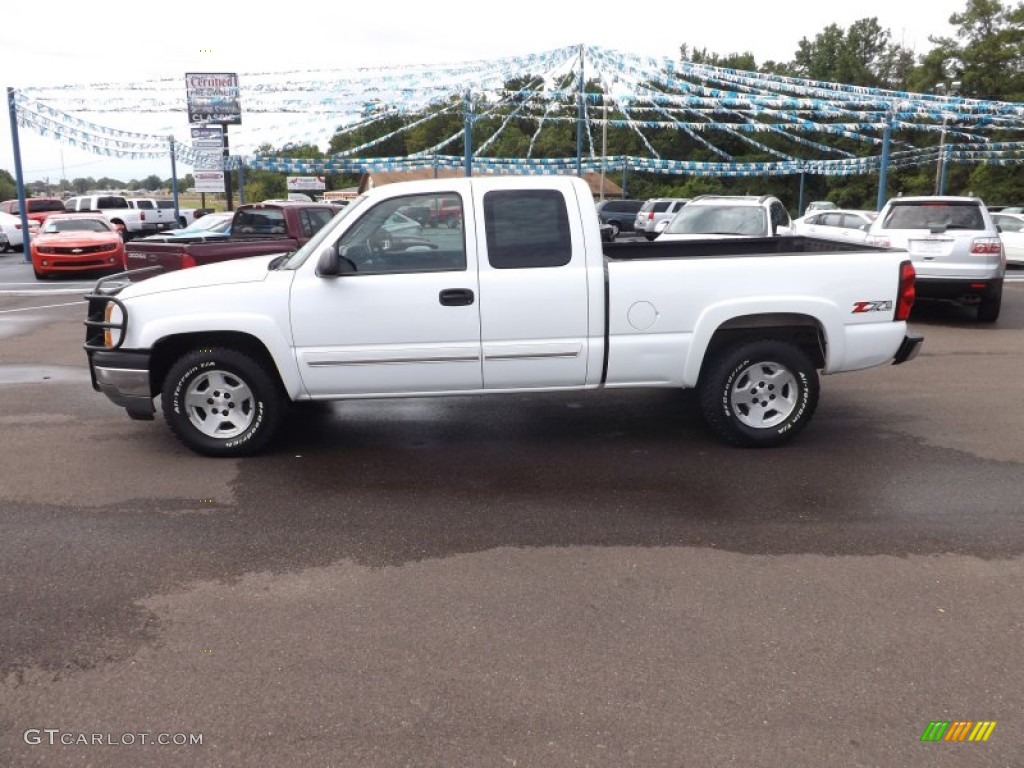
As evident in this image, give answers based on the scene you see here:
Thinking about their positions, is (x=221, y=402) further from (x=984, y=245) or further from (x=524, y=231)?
(x=984, y=245)

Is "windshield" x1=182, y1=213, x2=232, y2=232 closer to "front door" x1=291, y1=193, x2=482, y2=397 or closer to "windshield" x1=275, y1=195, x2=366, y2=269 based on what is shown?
"windshield" x1=275, y1=195, x2=366, y2=269

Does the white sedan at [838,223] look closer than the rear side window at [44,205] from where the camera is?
Yes

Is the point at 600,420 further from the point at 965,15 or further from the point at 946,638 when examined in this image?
the point at 965,15

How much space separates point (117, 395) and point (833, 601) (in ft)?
15.7

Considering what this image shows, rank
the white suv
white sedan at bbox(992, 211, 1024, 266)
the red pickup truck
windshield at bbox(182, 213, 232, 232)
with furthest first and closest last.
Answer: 1. white sedan at bbox(992, 211, 1024, 266)
2. windshield at bbox(182, 213, 232, 232)
3. the white suv
4. the red pickup truck

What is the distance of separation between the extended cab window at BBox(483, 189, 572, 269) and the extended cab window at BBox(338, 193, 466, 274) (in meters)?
0.22

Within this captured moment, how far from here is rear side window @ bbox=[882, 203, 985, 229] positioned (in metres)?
12.0

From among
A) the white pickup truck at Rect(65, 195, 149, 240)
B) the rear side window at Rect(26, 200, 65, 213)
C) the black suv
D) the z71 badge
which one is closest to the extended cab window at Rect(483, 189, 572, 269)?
the z71 badge

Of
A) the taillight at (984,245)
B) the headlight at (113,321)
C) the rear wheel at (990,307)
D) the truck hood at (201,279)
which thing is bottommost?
the rear wheel at (990,307)

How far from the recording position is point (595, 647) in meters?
3.58

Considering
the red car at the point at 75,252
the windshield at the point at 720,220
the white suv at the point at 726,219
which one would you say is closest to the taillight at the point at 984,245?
the white suv at the point at 726,219

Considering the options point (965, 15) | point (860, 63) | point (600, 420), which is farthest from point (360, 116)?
point (860, 63)

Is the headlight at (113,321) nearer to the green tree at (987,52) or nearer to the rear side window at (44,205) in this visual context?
the rear side window at (44,205)

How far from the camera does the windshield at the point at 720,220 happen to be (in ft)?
40.9
